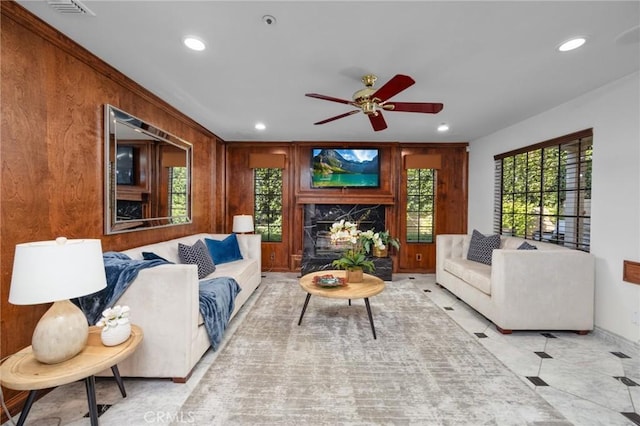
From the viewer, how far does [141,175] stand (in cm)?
301

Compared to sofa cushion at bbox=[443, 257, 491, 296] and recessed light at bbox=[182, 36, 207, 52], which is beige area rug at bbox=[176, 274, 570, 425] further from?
recessed light at bbox=[182, 36, 207, 52]

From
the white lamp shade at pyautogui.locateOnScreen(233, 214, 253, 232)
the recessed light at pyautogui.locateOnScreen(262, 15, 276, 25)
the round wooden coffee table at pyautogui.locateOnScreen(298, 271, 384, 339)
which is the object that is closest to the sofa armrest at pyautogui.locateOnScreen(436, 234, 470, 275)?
the round wooden coffee table at pyautogui.locateOnScreen(298, 271, 384, 339)

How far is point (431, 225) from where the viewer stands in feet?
18.2

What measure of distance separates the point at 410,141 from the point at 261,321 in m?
4.08

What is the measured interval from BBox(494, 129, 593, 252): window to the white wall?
154mm

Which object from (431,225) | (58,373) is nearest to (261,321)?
(58,373)

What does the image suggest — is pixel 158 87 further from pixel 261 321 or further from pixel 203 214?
pixel 261 321

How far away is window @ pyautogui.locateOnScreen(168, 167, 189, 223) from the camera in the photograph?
3.62 meters

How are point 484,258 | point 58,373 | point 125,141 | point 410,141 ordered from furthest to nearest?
point 410,141 < point 484,258 < point 125,141 < point 58,373

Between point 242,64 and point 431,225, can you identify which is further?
point 431,225

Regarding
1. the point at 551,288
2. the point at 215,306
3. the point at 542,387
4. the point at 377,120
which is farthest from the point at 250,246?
the point at 551,288

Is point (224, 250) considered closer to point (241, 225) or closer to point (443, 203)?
point (241, 225)

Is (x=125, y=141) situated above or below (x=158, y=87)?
below

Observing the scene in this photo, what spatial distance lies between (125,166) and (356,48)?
238cm
